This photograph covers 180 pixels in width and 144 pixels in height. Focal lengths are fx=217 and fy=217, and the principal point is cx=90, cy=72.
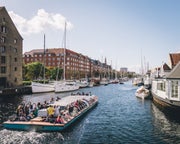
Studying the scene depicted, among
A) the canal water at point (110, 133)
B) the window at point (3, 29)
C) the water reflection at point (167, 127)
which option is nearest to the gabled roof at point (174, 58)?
the water reflection at point (167, 127)

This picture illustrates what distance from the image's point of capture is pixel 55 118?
2620 centimetres

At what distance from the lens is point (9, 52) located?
73125mm

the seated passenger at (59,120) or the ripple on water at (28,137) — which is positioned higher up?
the seated passenger at (59,120)

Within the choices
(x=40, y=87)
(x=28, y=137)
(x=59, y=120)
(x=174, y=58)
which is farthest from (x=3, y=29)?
(x=28, y=137)

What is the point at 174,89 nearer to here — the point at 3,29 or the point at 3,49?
the point at 3,49

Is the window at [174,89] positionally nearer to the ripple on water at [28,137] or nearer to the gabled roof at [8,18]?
the ripple on water at [28,137]

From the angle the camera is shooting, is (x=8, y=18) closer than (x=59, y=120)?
No

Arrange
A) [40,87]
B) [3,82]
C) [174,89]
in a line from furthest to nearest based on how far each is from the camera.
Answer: [40,87] → [3,82] → [174,89]

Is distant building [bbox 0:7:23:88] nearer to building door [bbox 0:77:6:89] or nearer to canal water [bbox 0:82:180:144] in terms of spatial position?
building door [bbox 0:77:6:89]

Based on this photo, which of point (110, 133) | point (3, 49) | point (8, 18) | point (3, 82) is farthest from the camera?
point (8, 18)

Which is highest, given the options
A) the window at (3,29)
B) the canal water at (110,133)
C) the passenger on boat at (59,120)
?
the window at (3,29)

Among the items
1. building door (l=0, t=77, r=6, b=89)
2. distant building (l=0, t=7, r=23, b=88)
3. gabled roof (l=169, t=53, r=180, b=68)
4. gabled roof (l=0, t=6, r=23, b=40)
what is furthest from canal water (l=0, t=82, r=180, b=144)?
gabled roof (l=0, t=6, r=23, b=40)

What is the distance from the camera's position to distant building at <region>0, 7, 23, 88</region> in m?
70.3

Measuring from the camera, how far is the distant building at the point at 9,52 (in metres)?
70.3
